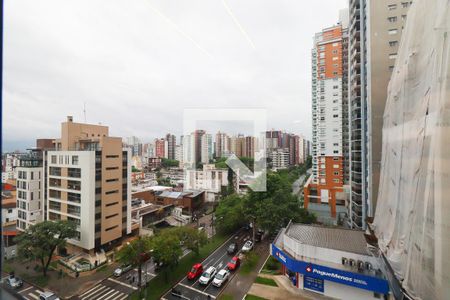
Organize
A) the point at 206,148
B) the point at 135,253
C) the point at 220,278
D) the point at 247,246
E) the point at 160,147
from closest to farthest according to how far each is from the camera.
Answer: the point at 135,253 → the point at 220,278 → the point at 247,246 → the point at 206,148 → the point at 160,147

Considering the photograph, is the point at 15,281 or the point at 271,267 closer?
the point at 15,281

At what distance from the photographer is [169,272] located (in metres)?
6.43

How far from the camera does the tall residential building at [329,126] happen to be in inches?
480

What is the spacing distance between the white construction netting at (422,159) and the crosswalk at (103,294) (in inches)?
232

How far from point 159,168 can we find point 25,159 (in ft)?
65.7

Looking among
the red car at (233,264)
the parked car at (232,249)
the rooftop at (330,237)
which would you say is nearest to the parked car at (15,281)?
the red car at (233,264)

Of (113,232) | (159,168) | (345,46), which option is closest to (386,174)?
(113,232)

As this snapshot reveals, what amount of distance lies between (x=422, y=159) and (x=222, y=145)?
39.7 feet

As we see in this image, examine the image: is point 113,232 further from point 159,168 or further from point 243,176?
point 159,168

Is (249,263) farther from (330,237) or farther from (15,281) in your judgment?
(15,281)

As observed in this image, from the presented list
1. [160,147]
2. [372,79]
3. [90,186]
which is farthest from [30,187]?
[160,147]

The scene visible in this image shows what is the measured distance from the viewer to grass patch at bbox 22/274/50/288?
6.06m

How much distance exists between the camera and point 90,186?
772 centimetres

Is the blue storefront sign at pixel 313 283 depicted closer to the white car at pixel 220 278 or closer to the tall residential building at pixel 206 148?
the white car at pixel 220 278
